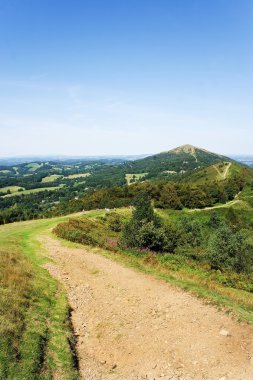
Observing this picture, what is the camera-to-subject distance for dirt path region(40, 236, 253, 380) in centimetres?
1028

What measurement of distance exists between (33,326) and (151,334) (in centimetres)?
505

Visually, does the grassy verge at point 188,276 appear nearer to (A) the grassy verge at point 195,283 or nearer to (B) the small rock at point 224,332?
(A) the grassy verge at point 195,283

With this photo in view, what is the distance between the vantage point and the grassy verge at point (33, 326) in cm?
1000

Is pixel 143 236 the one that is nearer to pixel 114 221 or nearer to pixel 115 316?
pixel 115 316

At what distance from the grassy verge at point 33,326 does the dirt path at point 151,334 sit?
0.77 meters

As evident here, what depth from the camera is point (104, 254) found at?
84.8 feet

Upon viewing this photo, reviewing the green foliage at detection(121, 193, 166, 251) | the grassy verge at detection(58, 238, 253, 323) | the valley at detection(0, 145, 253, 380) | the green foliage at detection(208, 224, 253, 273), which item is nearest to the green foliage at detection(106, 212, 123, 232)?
the green foliage at detection(121, 193, 166, 251)

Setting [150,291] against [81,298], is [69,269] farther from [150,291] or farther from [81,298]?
[150,291]

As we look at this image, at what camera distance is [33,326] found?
1273 centimetres

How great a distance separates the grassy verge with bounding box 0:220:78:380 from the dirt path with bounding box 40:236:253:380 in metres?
0.77

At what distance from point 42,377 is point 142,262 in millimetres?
14902

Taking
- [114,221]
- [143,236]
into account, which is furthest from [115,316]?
[114,221]

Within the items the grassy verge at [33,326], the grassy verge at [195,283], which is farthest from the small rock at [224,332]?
the grassy verge at [33,326]

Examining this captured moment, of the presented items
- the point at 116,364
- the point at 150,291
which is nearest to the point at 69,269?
the point at 150,291
